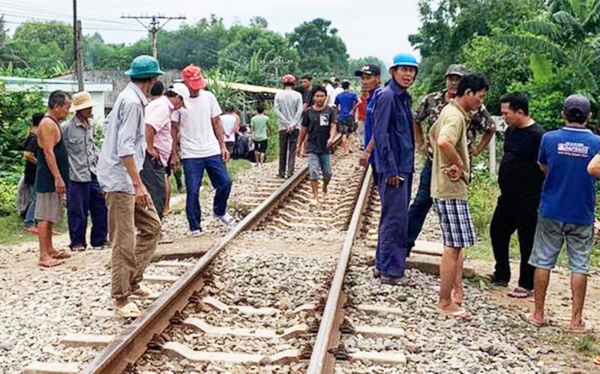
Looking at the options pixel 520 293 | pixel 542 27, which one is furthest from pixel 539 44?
pixel 520 293

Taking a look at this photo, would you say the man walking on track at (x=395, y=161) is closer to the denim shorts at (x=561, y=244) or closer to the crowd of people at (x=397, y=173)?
the crowd of people at (x=397, y=173)

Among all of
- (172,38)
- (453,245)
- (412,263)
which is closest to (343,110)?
(412,263)

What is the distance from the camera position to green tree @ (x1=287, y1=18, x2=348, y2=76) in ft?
276

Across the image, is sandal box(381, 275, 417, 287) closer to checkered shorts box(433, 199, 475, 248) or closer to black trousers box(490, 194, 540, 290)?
checkered shorts box(433, 199, 475, 248)

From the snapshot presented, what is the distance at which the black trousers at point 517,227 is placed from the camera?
22.9 ft

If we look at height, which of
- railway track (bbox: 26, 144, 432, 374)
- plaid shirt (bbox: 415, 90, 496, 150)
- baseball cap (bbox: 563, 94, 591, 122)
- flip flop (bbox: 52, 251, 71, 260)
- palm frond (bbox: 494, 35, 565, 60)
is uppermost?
palm frond (bbox: 494, 35, 565, 60)

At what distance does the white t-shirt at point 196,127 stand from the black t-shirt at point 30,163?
2.07 meters

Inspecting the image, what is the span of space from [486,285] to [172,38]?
340 feet

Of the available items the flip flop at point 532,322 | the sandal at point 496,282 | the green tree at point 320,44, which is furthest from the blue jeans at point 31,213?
the green tree at point 320,44

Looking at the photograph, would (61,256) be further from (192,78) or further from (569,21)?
(569,21)

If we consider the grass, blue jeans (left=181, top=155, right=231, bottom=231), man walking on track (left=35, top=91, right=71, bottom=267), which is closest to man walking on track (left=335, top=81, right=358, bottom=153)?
the grass

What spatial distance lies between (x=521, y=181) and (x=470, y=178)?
0.57 metres

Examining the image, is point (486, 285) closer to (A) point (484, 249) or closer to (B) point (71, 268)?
(A) point (484, 249)

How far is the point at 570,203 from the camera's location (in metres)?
Answer: 5.97
